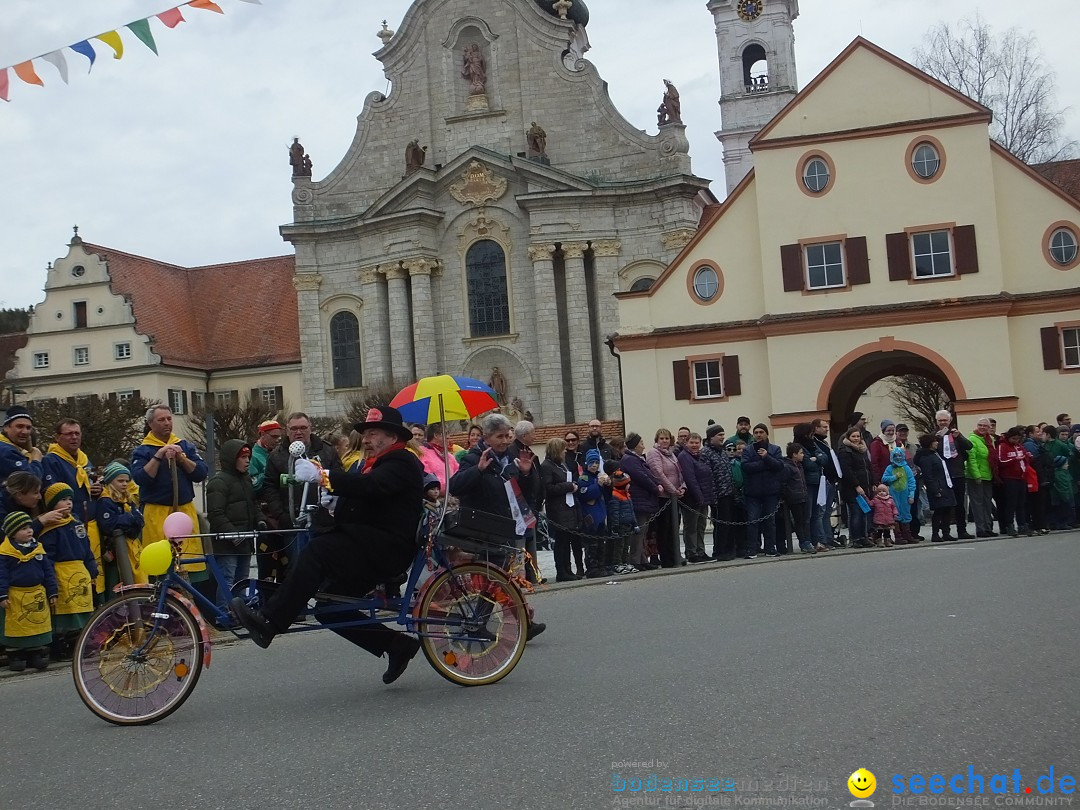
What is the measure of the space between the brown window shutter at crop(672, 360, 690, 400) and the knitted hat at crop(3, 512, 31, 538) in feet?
92.7

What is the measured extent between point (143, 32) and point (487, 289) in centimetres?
4155

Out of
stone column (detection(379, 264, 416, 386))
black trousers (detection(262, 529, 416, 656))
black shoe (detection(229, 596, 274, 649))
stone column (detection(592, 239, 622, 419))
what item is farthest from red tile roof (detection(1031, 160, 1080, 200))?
black shoe (detection(229, 596, 274, 649))

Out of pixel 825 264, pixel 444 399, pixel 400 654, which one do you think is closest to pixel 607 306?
pixel 825 264

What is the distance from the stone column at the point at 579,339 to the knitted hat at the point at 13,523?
41.1m

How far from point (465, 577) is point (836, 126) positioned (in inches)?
1195

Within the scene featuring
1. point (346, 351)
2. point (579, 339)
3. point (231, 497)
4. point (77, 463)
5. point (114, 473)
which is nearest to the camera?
point (77, 463)

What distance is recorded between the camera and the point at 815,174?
3656cm

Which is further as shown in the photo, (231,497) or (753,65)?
(753,65)

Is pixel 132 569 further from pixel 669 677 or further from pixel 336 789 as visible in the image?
pixel 336 789

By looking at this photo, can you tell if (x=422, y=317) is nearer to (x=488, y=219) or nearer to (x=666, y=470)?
(x=488, y=219)

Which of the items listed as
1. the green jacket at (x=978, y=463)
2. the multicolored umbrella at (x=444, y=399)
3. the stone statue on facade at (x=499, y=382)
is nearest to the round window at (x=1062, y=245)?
the green jacket at (x=978, y=463)

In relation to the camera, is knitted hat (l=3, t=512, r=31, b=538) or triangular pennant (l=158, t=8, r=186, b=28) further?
triangular pennant (l=158, t=8, r=186, b=28)

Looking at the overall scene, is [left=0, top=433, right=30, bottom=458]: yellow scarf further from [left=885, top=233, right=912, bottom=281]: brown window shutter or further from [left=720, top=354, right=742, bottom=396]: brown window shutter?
[left=885, top=233, right=912, bottom=281]: brown window shutter

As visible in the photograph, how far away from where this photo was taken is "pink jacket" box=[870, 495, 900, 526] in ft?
66.8
